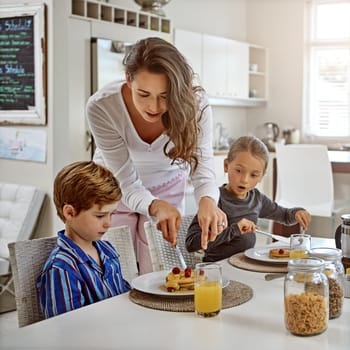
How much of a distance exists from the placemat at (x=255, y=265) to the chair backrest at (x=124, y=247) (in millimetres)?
330

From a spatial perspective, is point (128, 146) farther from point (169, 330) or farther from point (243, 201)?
point (169, 330)

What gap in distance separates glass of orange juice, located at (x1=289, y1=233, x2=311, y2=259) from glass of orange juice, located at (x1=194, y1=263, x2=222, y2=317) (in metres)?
0.47

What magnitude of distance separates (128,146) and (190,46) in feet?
12.5

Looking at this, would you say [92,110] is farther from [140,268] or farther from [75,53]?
[75,53]

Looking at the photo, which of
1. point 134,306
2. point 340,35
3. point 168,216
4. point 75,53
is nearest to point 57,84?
point 75,53

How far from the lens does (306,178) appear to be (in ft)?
14.4

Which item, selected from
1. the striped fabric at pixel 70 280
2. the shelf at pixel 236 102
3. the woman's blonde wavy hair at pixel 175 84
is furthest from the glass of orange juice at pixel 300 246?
the shelf at pixel 236 102

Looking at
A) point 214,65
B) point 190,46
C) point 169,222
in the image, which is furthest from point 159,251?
point 214,65

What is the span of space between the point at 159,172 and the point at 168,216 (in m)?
0.62

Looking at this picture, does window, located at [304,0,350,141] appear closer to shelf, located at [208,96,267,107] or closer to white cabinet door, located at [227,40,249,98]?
shelf, located at [208,96,267,107]

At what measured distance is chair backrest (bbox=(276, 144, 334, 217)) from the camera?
4.31 meters

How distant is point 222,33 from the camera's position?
22.9 ft

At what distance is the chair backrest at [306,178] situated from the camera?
4.31 metres

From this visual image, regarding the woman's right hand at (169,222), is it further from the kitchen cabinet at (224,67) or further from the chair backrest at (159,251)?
the kitchen cabinet at (224,67)
